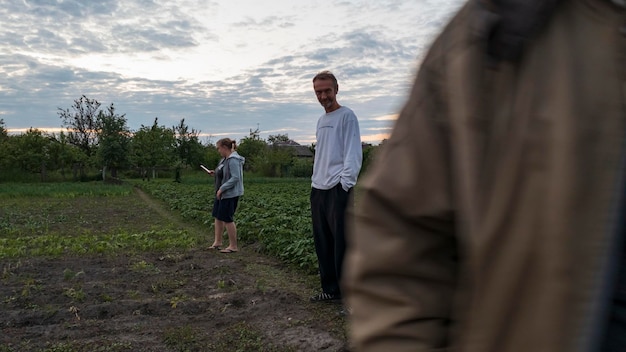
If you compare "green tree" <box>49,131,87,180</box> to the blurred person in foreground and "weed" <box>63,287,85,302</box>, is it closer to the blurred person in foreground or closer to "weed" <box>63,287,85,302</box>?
"weed" <box>63,287,85,302</box>

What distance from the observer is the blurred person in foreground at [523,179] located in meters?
0.69

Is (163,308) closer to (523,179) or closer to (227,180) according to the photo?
(227,180)

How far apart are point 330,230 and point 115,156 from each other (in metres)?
39.9

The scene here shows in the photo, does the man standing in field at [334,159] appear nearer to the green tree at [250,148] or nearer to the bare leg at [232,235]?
the bare leg at [232,235]

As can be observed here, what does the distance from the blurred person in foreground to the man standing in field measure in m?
3.91

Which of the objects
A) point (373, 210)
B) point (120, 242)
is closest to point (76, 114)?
point (120, 242)

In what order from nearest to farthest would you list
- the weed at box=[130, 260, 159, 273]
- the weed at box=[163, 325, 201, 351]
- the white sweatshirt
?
the weed at box=[163, 325, 201, 351]
the white sweatshirt
the weed at box=[130, 260, 159, 273]

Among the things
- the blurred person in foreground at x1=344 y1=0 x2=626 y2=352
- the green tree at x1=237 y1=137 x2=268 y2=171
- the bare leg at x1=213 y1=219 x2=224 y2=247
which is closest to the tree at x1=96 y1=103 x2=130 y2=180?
the green tree at x1=237 y1=137 x2=268 y2=171

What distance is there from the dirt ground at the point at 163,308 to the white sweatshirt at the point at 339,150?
52.2 inches

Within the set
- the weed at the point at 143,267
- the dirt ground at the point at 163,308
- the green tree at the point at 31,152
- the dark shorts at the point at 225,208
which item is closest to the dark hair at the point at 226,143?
the dark shorts at the point at 225,208

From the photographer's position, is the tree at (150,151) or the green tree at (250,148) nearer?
the tree at (150,151)

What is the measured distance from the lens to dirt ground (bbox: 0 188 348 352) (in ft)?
14.6

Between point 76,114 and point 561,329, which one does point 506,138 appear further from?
point 76,114

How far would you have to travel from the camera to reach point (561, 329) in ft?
2.28
